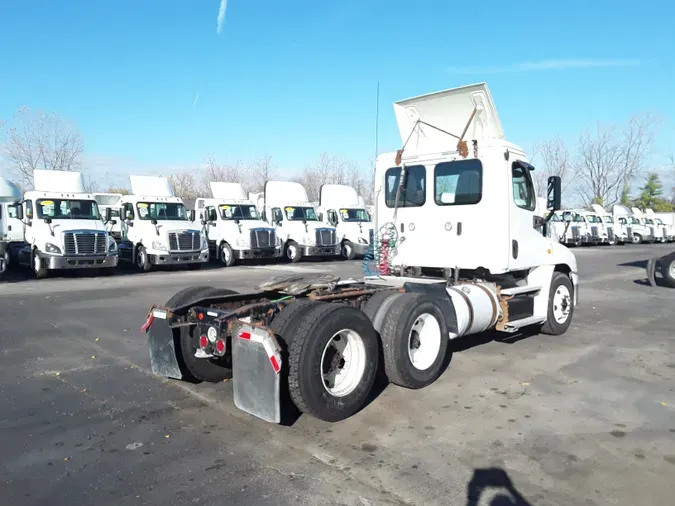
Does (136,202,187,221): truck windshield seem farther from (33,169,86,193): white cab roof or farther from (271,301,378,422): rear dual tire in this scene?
(271,301,378,422): rear dual tire

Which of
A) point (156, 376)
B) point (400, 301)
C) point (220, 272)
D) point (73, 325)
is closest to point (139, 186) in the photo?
point (220, 272)

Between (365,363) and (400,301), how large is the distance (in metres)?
0.82

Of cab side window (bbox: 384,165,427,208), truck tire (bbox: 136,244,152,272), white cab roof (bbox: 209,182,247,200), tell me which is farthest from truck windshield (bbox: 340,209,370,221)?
cab side window (bbox: 384,165,427,208)

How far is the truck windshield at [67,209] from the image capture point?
53.1 feet

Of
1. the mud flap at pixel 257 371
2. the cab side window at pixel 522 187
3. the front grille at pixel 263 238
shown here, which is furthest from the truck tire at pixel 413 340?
the front grille at pixel 263 238

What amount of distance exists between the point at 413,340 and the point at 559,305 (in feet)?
11.5

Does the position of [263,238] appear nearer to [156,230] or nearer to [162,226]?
[162,226]

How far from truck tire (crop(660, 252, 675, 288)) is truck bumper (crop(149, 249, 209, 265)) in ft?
46.1

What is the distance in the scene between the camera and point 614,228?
3978 centimetres

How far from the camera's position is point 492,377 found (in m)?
5.99

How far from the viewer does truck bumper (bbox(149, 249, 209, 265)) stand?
58.2 ft

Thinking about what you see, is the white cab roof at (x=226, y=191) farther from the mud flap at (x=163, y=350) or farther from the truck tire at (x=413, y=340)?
the truck tire at (x=413, y=340)

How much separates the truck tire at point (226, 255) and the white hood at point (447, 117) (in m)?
13.8

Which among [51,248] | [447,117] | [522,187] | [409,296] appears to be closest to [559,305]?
[522,187]
